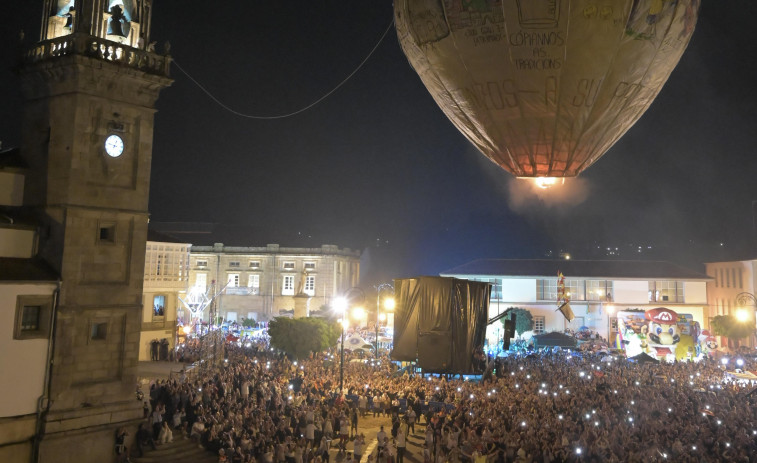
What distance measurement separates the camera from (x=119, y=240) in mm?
20141

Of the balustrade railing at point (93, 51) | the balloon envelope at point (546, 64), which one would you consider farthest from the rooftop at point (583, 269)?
the balustrade railing at point (93, 51)

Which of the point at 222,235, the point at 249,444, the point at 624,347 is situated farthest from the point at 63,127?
the point at 222,235

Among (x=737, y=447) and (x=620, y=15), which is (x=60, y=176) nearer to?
(x=620, y=15)

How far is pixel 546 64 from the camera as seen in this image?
1502cm

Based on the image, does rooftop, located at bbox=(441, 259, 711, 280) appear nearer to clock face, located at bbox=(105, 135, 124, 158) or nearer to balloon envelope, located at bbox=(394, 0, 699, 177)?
balloon envelope, located at bbox=(394, 0, 699, 177)

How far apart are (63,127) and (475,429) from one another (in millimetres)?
16730

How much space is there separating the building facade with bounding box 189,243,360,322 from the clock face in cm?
5575

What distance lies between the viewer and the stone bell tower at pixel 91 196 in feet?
61.0

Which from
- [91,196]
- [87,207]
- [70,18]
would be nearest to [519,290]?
[91,196]

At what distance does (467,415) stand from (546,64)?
11.7 m

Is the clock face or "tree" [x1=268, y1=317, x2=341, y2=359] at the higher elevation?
the clock face

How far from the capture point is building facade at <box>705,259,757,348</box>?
180 ft

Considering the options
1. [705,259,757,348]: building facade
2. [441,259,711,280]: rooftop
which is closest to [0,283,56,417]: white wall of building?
[441,259,711,280]: rooftop

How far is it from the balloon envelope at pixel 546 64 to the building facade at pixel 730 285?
149 feet
